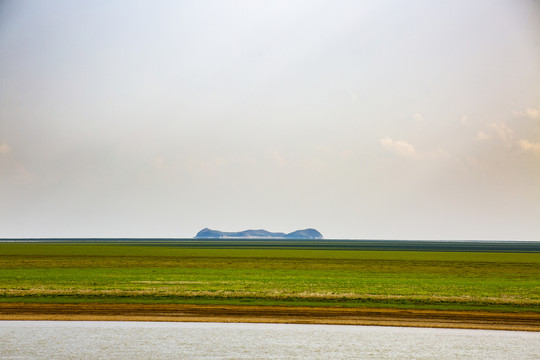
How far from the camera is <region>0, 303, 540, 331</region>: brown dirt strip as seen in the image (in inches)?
1062

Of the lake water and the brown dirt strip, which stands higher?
the brown dirt strip

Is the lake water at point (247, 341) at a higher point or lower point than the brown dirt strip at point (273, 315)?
lower

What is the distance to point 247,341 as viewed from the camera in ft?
73.3

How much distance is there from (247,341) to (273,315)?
20.9 ft

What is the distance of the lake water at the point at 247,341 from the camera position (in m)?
20.2

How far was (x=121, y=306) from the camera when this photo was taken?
100.0 feet

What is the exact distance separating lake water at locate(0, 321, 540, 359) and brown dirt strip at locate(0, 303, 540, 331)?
1174 mm

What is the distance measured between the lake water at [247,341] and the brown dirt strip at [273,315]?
117cm

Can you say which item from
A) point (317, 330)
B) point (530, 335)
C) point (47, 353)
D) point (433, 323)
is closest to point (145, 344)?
point (47, 353)

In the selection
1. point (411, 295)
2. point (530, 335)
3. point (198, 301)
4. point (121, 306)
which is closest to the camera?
point (530, 335)

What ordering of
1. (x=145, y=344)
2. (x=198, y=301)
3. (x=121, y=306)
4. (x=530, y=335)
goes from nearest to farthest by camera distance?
(x=145, y=344), (x=530, y=335), (x=121, y=306), (x=198, y=301)

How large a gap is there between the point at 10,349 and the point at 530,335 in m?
20.7

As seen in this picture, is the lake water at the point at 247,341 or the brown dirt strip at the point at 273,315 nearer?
the lake water at the point at 247,341

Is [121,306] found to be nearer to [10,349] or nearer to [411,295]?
[10,349]
